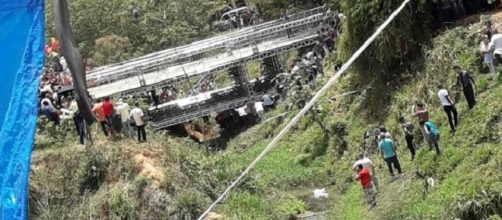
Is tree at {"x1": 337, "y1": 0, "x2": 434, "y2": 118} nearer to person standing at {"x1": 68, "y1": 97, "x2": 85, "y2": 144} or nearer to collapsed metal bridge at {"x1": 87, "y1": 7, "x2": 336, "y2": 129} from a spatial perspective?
collapsed metal bridge at {"x1": 87, "y1": 7, "x2": 336, "y2": 129}

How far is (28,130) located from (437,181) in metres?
13.1

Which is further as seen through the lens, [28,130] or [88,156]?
[88,156]

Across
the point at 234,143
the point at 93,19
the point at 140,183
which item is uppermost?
the point at 93,19

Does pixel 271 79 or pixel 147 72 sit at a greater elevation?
pixel 147 72

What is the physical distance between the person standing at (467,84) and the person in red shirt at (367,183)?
2.54 meters

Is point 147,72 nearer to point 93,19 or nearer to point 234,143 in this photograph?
point 234,143

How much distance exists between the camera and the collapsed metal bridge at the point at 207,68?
27.1 m

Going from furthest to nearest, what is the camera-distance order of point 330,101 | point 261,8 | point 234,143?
point 261,8 → point 234,143 → point 330,101

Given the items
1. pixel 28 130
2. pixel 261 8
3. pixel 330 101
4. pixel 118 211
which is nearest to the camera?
pixel 28 130

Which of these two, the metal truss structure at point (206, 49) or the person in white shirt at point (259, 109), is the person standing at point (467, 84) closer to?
the metal truss structure at point (206, 49)

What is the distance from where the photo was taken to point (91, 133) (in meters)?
20.2

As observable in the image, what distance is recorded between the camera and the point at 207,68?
91.3 feet

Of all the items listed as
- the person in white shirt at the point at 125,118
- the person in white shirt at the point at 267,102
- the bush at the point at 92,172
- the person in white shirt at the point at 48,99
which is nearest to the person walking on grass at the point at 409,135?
the person in white shirt at the point at 125,118

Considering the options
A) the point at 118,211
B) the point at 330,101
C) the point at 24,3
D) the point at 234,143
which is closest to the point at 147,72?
the point at 234,143
